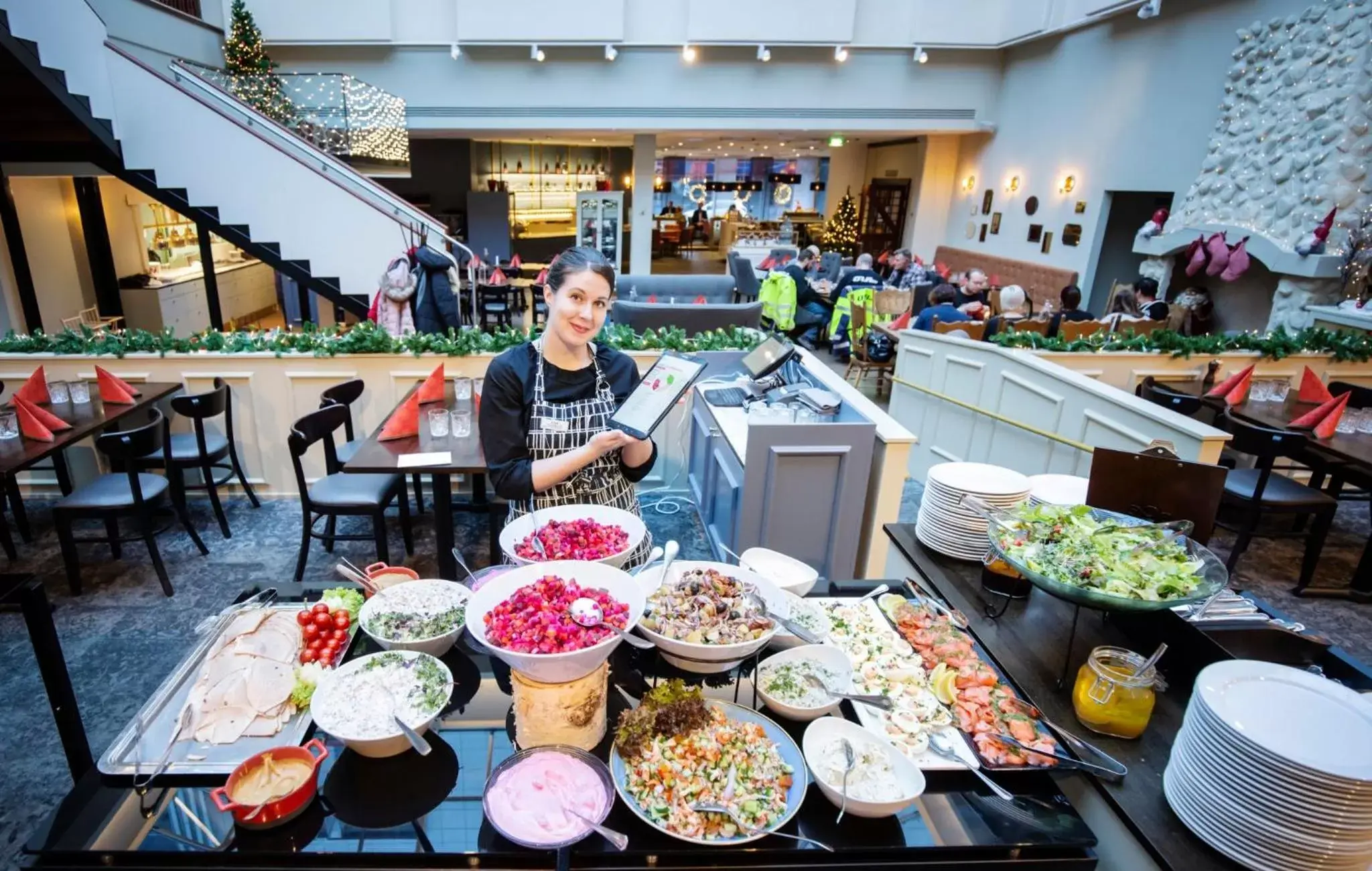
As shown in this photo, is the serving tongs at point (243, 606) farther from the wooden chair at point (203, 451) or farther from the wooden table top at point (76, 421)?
the wooden chair at point (203, 451)

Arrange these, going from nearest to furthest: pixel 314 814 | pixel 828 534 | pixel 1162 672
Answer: pixel 314 814 < pixel 1162 672 < pixel 828 534

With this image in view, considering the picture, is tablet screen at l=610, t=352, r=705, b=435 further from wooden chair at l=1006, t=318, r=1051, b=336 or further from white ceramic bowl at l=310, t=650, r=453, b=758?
wooden chair at l=1006, t=318, r=1051, b=336

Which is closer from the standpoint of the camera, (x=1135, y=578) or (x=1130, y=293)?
(x=1135, y=578)

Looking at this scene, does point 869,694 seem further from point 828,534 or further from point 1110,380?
point 1110,380

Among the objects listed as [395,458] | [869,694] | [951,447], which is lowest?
[951,447]

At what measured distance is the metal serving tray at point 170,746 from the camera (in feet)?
4.03

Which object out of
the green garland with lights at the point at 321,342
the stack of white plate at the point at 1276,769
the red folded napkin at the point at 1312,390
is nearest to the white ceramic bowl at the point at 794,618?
the stack of white plate at the point at 1276,769

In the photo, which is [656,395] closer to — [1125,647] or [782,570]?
[782,570]

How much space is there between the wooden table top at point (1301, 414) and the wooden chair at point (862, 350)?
3297 millimetres

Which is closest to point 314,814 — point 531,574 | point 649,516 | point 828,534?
point 531,574

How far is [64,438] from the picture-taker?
3.29 meters

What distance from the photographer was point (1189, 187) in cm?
785

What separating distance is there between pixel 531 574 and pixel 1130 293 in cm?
755

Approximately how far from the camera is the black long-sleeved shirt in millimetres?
1931
